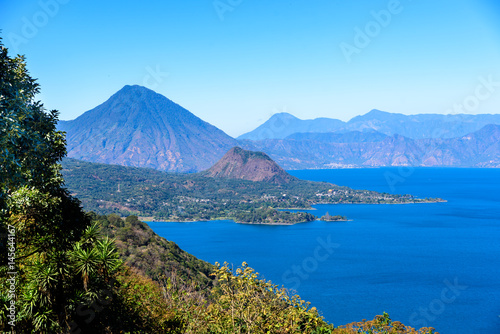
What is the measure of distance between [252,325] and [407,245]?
75503 mm

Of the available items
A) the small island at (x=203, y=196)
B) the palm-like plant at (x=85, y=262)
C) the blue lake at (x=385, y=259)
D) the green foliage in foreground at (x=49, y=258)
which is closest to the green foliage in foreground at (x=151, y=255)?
the blue lake at (x=385, y=259)

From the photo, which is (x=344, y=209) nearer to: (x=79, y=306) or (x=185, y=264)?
(x=185, y=264)

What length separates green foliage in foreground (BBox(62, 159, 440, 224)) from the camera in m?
127

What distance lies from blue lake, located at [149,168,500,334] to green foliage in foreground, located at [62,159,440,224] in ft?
47.2

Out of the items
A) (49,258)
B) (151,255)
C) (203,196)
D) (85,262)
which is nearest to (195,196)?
(203,196)

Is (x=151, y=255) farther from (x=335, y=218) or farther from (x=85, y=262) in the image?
(x=335, y=218)

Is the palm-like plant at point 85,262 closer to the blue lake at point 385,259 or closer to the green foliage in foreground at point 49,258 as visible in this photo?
the green foliage in foreground at point 49,258

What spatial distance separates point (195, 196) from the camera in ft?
536

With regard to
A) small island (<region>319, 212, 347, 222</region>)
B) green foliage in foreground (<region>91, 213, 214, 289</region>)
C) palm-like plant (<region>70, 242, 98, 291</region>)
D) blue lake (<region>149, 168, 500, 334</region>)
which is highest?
small island (<region>319, 212, 347, 222</region>)

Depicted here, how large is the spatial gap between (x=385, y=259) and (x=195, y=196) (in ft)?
348

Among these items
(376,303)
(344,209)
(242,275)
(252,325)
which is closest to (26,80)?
(242,275)

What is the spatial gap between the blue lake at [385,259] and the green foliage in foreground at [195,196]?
1438 centimetres

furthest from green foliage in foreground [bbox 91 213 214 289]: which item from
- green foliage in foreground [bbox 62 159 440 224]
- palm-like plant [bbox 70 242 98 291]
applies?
green foliage in foreground [bbox 62 159 440 224]

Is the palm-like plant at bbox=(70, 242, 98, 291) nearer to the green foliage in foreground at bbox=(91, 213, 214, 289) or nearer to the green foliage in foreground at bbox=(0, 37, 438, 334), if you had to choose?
the green foliage in foreground at bbox=(0, 37, 438, 334)
